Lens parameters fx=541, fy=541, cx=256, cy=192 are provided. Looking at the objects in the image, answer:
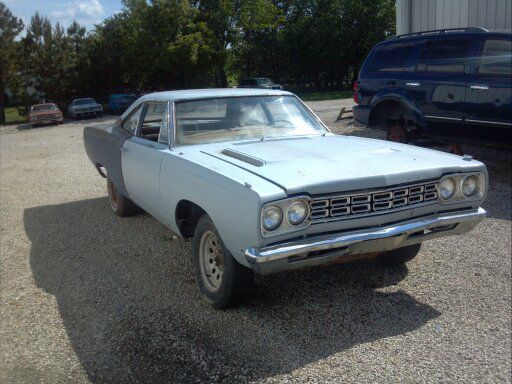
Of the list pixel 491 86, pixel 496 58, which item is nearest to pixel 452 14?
pixel 496 58

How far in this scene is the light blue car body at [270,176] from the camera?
131 inches

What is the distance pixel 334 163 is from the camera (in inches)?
149

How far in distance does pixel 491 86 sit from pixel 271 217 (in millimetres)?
5342

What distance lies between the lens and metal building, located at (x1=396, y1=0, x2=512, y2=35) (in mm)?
11438

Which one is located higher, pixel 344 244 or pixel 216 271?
pixel 344 244

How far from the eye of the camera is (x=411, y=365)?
10.6ft

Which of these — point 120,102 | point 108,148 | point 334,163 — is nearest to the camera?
point 334,163

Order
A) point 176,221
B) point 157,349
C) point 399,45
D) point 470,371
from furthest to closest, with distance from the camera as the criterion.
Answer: point 399,45
point 176,221
point 157,349
point 470,371

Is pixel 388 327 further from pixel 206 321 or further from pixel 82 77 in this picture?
pixel 82 77

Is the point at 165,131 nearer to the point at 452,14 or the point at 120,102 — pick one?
the point at 452,14

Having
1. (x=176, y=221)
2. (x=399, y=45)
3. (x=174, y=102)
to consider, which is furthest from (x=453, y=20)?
(x=176, y=221)

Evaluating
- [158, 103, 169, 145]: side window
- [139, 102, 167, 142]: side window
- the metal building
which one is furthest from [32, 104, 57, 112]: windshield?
[158, 103, 169, 145]: side window

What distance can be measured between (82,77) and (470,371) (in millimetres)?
39181

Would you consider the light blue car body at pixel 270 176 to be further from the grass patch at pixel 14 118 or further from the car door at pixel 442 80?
the grass patch at pixel 14 118
